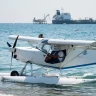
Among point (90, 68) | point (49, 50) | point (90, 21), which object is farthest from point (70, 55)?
point (90, 21)

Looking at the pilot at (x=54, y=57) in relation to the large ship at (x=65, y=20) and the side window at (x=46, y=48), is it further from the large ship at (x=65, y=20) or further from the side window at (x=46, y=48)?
Answer: the large ship at (x=65, y=20)

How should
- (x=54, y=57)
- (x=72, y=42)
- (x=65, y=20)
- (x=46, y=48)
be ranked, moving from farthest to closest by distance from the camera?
(x=65, y=20)
(x=46, y=48)
(x=54, y=57)
(x=72, y=42)

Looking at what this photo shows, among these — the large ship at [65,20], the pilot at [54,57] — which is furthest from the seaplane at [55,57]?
the large ship at [65,20]

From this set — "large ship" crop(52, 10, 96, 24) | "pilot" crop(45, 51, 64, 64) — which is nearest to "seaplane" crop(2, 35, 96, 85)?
"pilot" crop(45, 51, 64, 64)

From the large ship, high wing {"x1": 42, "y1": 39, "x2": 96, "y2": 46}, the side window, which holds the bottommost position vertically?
the large ship

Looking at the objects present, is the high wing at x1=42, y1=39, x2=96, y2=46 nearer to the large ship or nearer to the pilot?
the pilot

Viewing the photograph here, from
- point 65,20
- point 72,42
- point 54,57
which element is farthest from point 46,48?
point 65,20

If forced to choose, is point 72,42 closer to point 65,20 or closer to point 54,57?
point 54,57

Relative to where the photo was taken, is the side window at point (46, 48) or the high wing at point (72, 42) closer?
the high wing at point (72, 42)

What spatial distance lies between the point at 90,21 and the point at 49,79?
453ft

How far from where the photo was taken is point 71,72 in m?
17.2

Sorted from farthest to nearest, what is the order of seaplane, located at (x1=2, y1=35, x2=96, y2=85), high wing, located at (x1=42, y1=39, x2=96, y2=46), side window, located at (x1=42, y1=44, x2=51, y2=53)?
side window, located at (x1=42, y1=44, x2=51, y2=53)
seaplane, located at (x1=2, y1=35, x2=96, y2=85)
high wing, located at (x1=42, y1=39, x2=96, y2=46)

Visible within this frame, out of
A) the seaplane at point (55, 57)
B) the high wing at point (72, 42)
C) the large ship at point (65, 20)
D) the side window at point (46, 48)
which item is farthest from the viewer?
the large ship at point (65, 20)

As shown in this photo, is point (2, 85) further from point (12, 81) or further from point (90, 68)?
point (90, 68)
